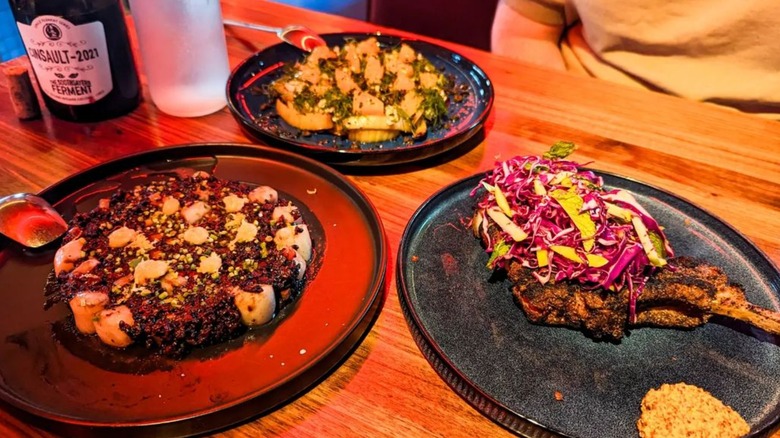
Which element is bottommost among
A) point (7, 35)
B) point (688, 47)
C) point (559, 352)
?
point (7, 35)

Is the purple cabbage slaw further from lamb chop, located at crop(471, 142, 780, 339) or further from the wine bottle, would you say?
the wine bottle

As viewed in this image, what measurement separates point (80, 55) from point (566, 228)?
1418mm

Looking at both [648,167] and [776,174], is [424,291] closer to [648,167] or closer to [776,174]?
[648,167]

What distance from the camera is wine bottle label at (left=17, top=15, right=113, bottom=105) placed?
1.48 meters

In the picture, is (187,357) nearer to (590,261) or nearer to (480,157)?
(590,261)

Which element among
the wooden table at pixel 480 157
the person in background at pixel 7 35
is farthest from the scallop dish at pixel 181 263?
the person in background at pixel 7 35

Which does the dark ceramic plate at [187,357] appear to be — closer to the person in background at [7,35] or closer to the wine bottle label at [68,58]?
the wine bottle label at [68,58]

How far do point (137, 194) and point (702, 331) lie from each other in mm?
1315

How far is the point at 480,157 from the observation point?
1.73 m

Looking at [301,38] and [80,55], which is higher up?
[80,55]

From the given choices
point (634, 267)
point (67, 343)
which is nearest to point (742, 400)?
point (634, 267)

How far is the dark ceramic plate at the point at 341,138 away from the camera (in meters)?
1.54

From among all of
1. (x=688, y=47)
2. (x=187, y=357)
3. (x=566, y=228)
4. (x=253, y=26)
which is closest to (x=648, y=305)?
(x=566, y=228)

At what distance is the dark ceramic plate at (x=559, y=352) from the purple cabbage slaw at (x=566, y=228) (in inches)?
3.1
